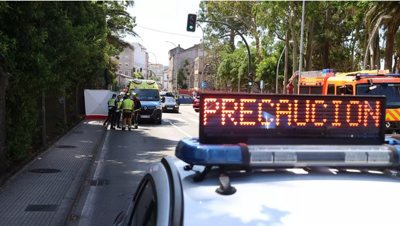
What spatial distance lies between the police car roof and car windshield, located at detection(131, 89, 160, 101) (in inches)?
946

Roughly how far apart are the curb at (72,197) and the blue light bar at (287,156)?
494 cm

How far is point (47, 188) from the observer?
844 cm

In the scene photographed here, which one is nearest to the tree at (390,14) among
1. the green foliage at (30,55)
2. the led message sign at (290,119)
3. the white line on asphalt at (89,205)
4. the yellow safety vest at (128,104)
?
the yellow safety vest at (128,104)

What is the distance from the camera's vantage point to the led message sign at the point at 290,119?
234 centimetres

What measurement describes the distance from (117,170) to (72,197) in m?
2.99

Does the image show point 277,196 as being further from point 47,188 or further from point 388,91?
point 388,91

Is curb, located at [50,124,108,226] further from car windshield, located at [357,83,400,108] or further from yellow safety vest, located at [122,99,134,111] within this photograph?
car windshield, located at [357,83,400,108]

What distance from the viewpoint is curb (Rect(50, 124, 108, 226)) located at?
21.3 ft

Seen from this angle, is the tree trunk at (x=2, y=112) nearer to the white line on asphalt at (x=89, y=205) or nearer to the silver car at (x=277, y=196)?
the white line on asphalt at (x=89, y=205)

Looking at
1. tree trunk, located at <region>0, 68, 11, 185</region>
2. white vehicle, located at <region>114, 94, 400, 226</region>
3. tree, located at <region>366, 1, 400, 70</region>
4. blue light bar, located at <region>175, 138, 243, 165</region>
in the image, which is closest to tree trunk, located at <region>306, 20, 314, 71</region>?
tree, located at <region>366, 1, 400, 70</region>

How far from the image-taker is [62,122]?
19.6m

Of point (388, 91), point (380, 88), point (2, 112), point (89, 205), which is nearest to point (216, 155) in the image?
point (89, 205)

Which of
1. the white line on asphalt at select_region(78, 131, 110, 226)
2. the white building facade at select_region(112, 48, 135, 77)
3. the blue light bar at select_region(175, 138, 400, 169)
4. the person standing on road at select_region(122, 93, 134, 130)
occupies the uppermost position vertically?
the white building facade at select_region(112, 48, 135, 77)

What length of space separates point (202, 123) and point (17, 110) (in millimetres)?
9555
